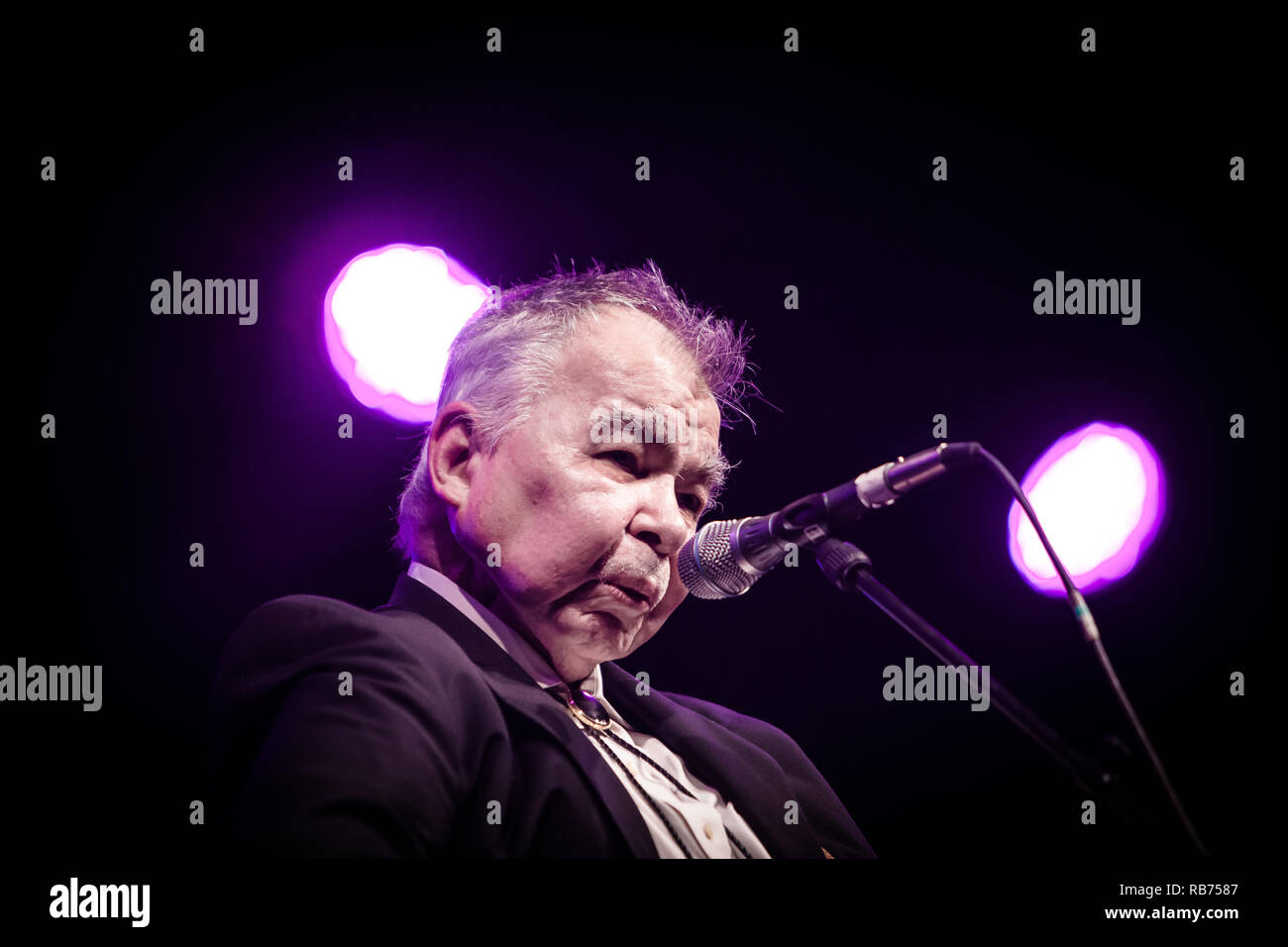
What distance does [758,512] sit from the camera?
302 cm

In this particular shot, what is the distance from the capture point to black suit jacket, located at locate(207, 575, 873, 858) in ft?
5.41

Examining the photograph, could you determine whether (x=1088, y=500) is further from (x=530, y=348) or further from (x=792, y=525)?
(x=530, y=348)

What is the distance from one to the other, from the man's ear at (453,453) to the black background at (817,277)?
1.33 feet

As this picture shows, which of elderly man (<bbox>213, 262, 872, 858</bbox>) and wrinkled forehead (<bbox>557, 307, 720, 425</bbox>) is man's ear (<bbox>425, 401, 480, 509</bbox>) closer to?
elderly man (<bbox>213, 262, 872, 858</bbox>)

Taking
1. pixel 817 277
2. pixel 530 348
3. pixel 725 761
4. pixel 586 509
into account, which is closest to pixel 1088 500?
pixel 817 277

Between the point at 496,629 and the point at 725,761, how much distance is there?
0.70 metres

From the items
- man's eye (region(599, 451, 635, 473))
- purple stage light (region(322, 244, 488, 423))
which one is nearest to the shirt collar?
man's eye (region(599, 451, 635, 473))

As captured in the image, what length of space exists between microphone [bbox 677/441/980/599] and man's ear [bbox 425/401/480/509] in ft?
1.91

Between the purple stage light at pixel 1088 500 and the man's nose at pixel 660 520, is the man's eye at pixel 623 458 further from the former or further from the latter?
the purple stage light at pixel 1088 500

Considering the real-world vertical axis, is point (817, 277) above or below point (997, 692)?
above

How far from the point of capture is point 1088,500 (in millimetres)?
2992

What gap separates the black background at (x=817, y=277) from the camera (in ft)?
8.64

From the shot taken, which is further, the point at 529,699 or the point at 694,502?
the point at 694,502

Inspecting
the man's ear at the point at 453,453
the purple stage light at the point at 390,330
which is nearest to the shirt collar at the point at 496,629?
the man's ear at the point at 453,453
